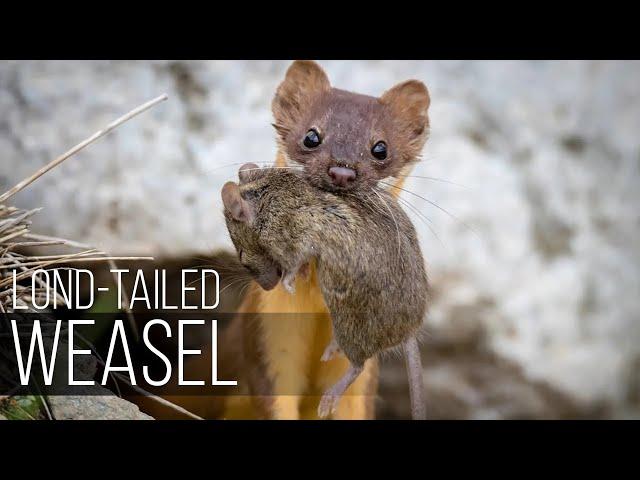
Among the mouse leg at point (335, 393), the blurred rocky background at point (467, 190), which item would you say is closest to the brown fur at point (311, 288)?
the mouse leg at point (335, 393)

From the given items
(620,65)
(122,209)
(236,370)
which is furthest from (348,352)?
(620,65)

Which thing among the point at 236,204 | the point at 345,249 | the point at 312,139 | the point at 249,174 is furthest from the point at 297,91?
the point at 345,249

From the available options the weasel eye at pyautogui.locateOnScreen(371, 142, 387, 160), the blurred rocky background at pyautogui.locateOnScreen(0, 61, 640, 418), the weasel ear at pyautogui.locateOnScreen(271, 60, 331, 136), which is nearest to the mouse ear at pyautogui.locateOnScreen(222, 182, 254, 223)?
the weasel eye at pyautogui.locateOnScreen(371, 142, 387, 160)

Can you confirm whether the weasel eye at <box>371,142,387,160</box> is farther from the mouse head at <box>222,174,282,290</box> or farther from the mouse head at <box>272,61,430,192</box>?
the mouse head at <box>222,174,282,290</box>

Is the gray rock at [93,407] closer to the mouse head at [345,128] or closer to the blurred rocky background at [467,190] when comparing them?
the mouse head at [345,128]

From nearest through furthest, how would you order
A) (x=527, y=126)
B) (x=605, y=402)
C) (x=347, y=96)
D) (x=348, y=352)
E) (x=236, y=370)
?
1. (x=348, y=352)
2. (x=347, y=96)
3. (x=236, y=370)
4. (x=605, y=402)
5. (x=527, y=126)

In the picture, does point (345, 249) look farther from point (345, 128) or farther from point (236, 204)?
point (345, 128)

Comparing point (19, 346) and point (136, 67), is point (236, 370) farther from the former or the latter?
point (136, 67)
